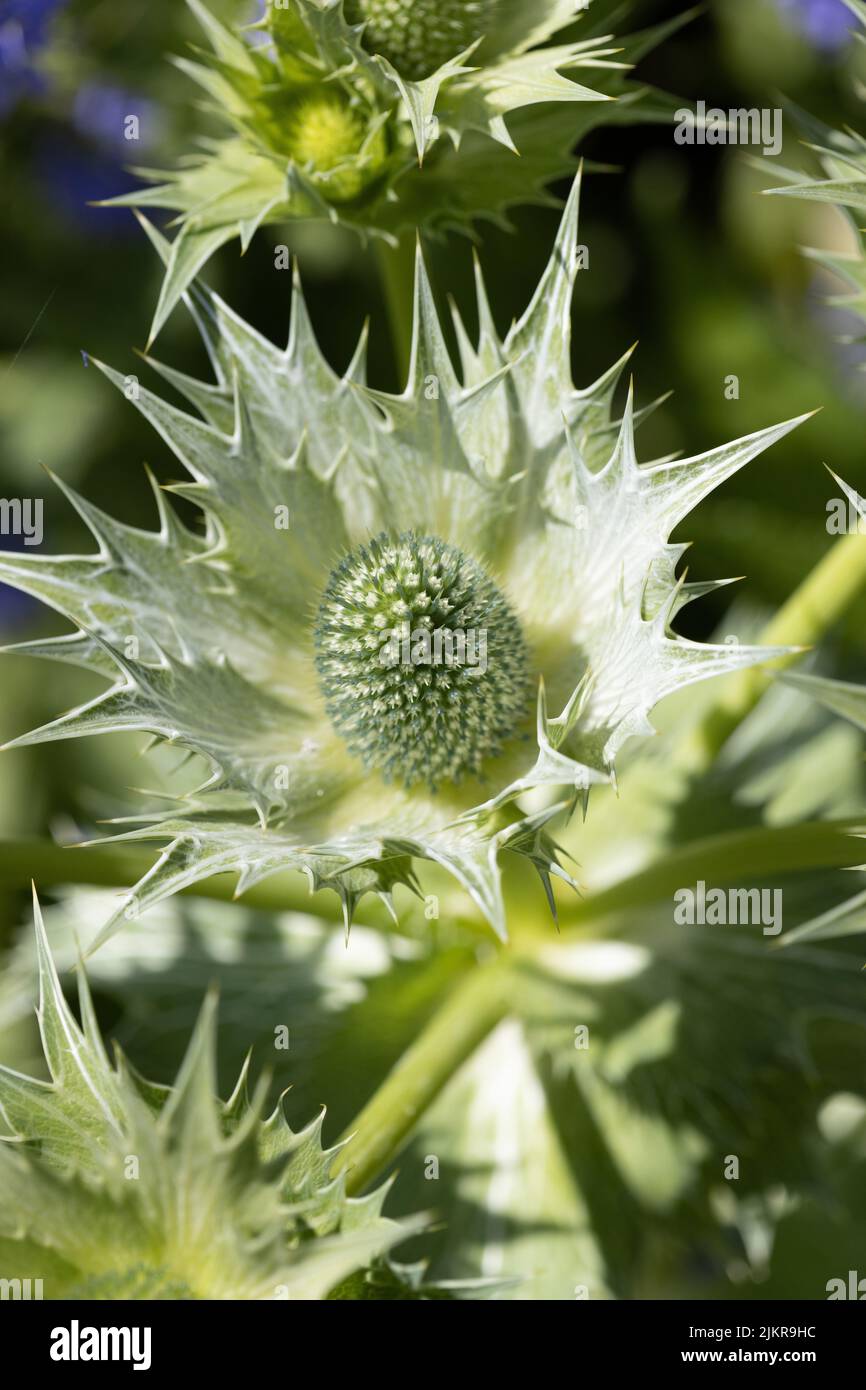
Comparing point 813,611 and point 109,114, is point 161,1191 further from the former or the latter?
point 109,114

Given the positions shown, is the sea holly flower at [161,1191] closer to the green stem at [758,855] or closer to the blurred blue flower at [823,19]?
the green stem at [758,855]

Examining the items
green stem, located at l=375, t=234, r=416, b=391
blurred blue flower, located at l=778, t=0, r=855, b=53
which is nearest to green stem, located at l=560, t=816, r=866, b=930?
green stem, located at l=375, t=234, r=416, b=391

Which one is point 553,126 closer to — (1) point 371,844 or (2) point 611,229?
(1) point 371,844

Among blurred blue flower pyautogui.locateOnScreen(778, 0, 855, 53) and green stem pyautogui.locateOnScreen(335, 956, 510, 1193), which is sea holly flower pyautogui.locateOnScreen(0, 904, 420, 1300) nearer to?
green stem pyautogui.locateOnScreen(335, 956, 510, 1193)

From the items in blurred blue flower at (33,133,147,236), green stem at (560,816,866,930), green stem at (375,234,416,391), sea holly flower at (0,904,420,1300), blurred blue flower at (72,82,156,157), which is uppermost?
blurred blue flower at (72,82,156,157)
